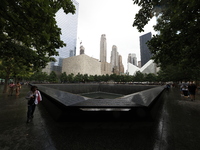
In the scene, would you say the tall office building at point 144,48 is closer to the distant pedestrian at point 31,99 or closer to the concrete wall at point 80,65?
the concrete wall at point 80,65

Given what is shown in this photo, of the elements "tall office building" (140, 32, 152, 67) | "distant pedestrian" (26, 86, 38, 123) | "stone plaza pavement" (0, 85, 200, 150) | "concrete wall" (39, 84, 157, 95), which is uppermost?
"tall office building" (140, 32, 152, 67)

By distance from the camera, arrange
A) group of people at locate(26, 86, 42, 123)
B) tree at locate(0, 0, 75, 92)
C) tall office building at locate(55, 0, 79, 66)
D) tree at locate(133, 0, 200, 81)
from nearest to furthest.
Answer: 1. tree at locate(0, 0, 75, 92)
2. tree at locate(133, 0, 200, 81)
3. group of people at locate(26, 86, 42, 123)
4. tall office building at locate(55, 0, 79, 66)

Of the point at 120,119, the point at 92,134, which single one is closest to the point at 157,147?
the point at 120,119

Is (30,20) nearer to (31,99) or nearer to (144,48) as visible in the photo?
(31,99)

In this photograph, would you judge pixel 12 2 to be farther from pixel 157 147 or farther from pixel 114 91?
pixel 114 91

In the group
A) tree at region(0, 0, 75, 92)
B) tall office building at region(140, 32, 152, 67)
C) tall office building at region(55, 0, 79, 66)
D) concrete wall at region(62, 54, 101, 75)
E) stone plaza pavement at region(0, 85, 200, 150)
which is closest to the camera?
stone plaza pavement at region(0, 85, 200, 150)

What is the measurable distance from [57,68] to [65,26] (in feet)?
179

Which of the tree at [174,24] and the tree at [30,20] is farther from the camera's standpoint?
the tree at [174,24]

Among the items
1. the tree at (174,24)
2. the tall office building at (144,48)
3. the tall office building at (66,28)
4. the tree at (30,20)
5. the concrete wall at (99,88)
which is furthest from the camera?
the tall office building at (144,48)

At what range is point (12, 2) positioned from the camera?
284cm

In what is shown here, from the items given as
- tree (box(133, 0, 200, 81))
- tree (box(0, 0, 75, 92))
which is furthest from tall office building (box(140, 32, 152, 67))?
tree (box(0, 0, 75, 92))

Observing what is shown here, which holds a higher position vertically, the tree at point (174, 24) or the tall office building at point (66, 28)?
the tall office building at point (66, 28)

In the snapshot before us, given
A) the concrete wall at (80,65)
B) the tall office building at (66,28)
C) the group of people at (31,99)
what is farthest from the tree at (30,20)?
the tall office building at (66,28)

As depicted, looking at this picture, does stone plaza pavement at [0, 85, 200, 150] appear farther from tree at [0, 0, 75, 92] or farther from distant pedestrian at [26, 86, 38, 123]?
tree at [0, 0, 75, 92]
